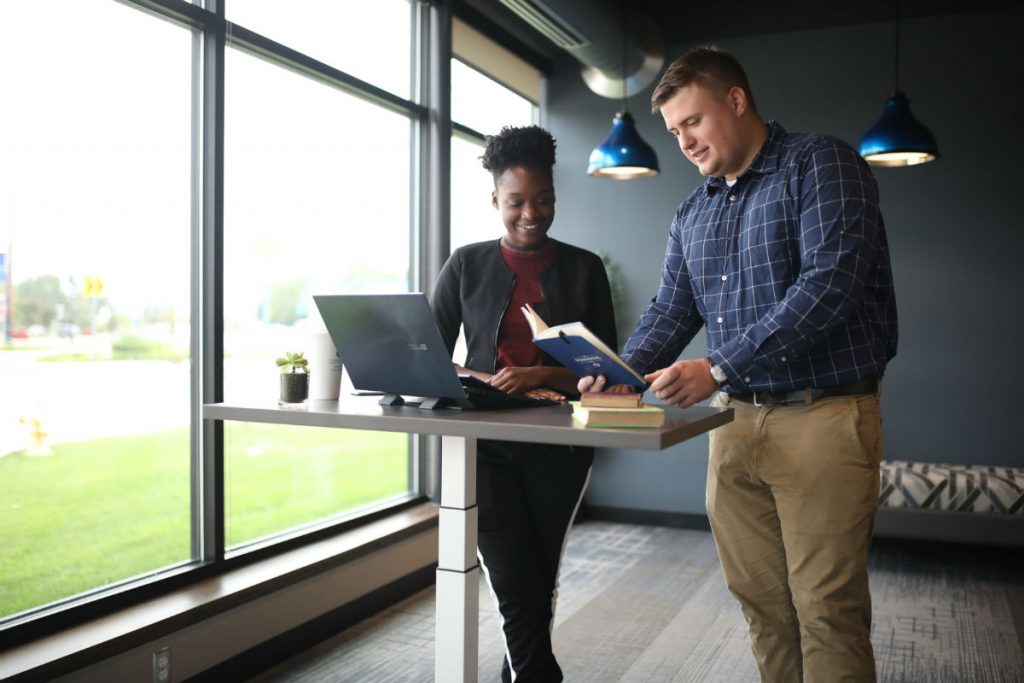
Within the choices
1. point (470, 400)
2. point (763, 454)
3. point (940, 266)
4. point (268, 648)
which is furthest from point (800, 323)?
point (940, 266)

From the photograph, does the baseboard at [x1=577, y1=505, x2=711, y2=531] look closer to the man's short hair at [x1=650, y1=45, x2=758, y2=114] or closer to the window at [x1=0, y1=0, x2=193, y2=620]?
the window at [x1=0, y1=0, x2=193, y2=620]

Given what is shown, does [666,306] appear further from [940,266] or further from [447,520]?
[940,266]

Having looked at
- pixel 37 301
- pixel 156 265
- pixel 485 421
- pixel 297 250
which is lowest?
pixel 485 421

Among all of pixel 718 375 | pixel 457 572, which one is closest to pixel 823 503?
pixel 718 375

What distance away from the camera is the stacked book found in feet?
5.24

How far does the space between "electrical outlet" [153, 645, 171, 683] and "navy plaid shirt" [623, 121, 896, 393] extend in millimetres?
1683

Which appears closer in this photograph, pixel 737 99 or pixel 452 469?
pixel 452 469

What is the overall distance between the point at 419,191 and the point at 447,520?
302 centimetres

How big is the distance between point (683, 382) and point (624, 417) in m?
0.37

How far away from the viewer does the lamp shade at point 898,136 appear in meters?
4.48

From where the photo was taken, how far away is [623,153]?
4770 mm

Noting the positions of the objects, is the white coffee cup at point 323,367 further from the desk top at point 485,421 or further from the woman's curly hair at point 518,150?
the woman's curly hair at point 518,150

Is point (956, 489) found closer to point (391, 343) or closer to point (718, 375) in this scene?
point (718, 375)

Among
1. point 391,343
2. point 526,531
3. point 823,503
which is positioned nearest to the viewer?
point 391,343
